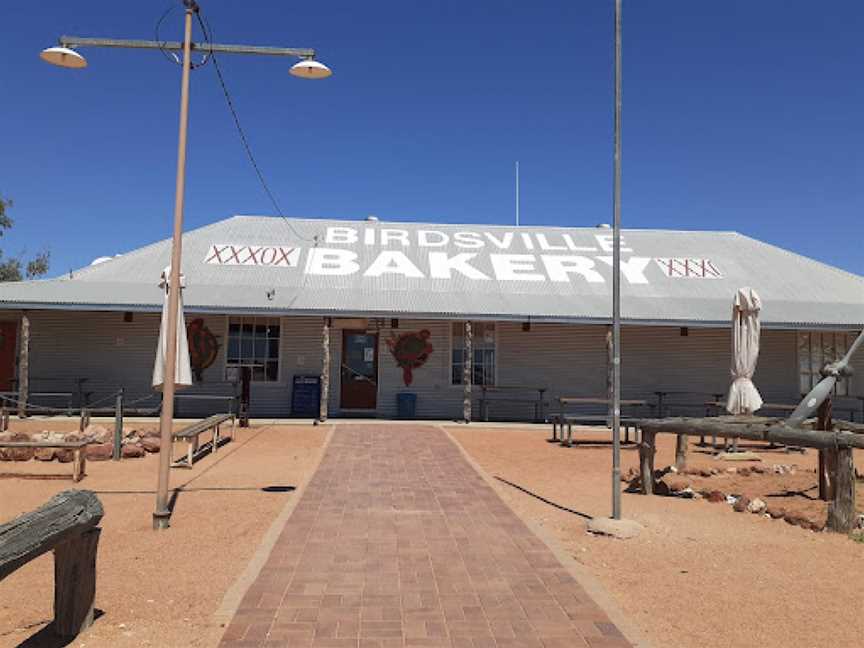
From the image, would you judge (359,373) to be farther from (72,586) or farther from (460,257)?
(72,586)

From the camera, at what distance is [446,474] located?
8.97m

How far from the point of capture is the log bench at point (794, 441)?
20.9 feet

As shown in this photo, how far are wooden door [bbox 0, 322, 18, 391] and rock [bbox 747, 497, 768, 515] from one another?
16.7 metres

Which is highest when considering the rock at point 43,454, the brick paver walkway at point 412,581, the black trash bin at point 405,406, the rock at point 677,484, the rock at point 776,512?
the black trash bin at point 405,406

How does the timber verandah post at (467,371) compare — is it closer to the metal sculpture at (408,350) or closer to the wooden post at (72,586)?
the metal sculpture at (408,350)

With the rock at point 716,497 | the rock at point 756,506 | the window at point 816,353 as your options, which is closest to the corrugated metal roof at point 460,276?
the window at point 816,353

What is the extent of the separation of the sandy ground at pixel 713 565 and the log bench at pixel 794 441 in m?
0.28

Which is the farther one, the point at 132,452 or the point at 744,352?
the point at 132,452

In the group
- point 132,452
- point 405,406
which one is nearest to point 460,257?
point 405,406

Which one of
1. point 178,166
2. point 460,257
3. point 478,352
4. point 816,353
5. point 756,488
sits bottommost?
point 756,488

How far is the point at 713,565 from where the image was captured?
530 centimetres

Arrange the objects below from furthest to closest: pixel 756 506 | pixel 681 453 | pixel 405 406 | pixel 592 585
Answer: pixel 405 406 → pixel 681 453 → pixel 756 506 → pixel 592 585

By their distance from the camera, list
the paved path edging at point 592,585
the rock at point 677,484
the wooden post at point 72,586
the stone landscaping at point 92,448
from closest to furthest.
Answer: the wooden post at point 72,586 → the paved path edging at point 592,585 → the rock at point 677,484 → the stone landscaping at point 92,448

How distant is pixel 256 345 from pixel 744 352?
11421 mm
